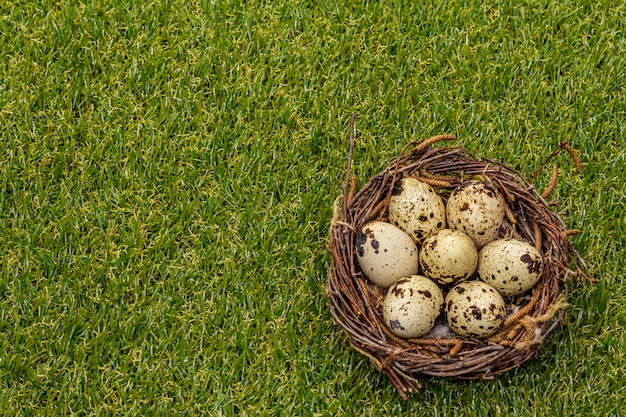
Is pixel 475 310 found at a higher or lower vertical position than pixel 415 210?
lower

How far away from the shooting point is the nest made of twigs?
233cm

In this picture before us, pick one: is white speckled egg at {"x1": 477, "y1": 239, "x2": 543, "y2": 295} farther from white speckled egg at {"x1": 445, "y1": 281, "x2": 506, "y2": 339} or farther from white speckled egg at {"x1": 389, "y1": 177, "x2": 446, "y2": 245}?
white speckled egg at {"x1": 389, "y1": 177, "x2": 446, "y2": 245}

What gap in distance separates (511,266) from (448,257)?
185 mm

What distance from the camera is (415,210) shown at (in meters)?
2.46

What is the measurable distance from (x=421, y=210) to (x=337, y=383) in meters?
0.63

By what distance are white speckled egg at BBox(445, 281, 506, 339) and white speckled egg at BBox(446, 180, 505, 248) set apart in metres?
0.18

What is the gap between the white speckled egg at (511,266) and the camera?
7.75 feet

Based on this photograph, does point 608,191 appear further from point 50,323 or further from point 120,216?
Answer: point 50,323

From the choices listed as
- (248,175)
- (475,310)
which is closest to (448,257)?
(475,310)

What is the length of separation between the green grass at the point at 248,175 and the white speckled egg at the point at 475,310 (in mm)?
321

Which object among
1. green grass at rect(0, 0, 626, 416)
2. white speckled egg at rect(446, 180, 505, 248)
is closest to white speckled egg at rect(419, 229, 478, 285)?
white speckled egg at rect(446, 180, 505, 248)

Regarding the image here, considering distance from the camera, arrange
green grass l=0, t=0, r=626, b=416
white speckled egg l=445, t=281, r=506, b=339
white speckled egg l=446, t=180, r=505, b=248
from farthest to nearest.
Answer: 1. green grass l=0, t=0, r=626, b=416
2. white speckled egg l=446, t=180, r=505, b=248
3. white speckled egg l=445, t=281, r=506, b=339

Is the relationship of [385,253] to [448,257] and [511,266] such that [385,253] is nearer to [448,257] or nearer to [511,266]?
[448,257]

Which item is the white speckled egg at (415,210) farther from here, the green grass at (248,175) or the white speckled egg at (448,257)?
the green grass at (248,175)
